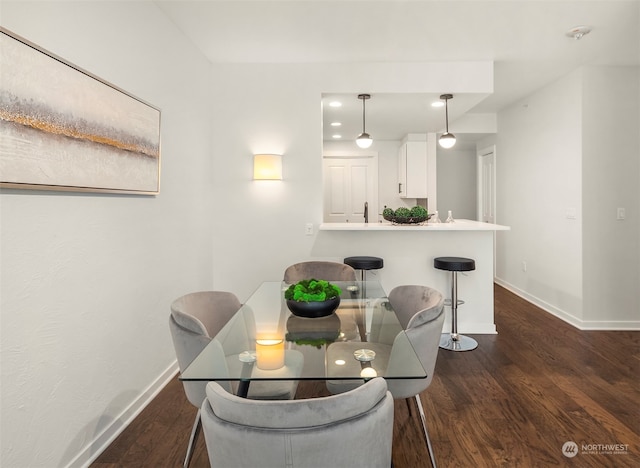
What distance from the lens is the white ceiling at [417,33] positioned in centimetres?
282

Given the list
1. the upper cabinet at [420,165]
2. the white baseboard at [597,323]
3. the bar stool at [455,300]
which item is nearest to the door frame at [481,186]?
the upper cabinet at [420,165]

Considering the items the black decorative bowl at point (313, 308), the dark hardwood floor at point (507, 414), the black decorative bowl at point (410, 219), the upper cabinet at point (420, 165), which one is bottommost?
A: the dark hardwood floor at point (507, 414)

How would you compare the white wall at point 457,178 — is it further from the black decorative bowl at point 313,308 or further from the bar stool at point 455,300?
the black decorative bowl at point 313,308

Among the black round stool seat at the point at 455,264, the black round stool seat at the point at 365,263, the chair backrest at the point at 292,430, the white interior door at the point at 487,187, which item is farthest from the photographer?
the white interior door at the point at 487,187

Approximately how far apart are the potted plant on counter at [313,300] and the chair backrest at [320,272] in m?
1.07

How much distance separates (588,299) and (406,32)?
10.4 ft

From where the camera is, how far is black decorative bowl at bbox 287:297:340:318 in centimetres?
209

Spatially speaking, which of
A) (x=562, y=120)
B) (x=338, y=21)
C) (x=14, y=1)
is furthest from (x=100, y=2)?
(x=562, y=120)

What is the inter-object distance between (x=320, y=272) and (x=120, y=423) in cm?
171

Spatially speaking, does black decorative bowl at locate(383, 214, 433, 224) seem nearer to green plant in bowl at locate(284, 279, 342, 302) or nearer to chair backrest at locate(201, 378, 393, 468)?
green plant in bowl at locate(284, 279, 342, 302)

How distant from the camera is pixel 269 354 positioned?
1631 millimetres

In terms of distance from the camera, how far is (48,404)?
1751 millimetres

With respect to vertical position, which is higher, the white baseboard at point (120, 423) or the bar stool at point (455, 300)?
the bar stool at point (455, 300)

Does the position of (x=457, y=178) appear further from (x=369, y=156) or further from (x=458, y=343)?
(x=458, y=343)
